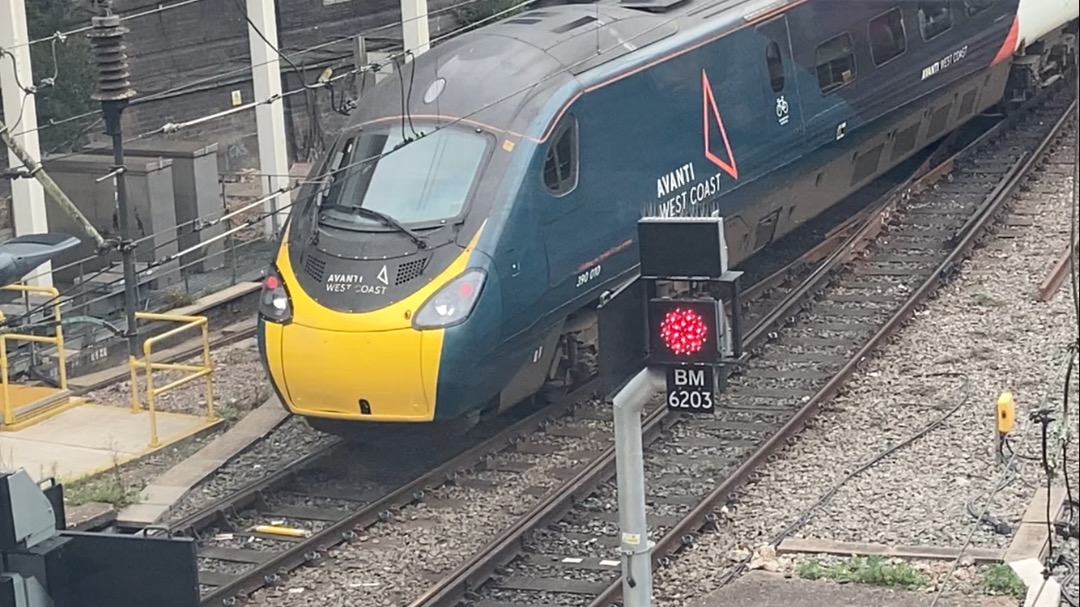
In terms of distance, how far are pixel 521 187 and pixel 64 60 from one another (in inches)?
409

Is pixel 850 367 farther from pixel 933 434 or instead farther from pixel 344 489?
pixel 344 489

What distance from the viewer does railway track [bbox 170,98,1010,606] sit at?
1144 cm

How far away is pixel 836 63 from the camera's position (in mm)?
16828

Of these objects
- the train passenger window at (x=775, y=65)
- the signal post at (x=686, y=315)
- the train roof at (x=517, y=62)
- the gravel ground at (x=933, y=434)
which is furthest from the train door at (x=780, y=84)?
the signal post at (x=686, y=315)

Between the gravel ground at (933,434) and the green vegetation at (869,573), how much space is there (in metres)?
0.28

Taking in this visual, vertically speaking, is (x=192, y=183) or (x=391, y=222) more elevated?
(x=391, y=222)

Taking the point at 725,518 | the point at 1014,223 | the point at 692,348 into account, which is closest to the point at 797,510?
the point at 725,518

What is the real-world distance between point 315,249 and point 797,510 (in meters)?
3.84

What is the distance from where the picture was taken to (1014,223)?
18.4 meters

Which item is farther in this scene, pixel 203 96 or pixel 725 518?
pixel 203 96

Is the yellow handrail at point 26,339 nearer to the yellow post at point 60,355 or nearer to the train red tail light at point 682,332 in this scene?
the yellow post at point 60,355

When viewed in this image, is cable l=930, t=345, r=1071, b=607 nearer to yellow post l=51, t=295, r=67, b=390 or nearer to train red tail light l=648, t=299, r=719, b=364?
train red tail light l=648, t=299, r=719, b=364

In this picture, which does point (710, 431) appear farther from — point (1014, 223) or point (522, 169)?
point (1014, 223)

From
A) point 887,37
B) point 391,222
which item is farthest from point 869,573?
point 887,37
